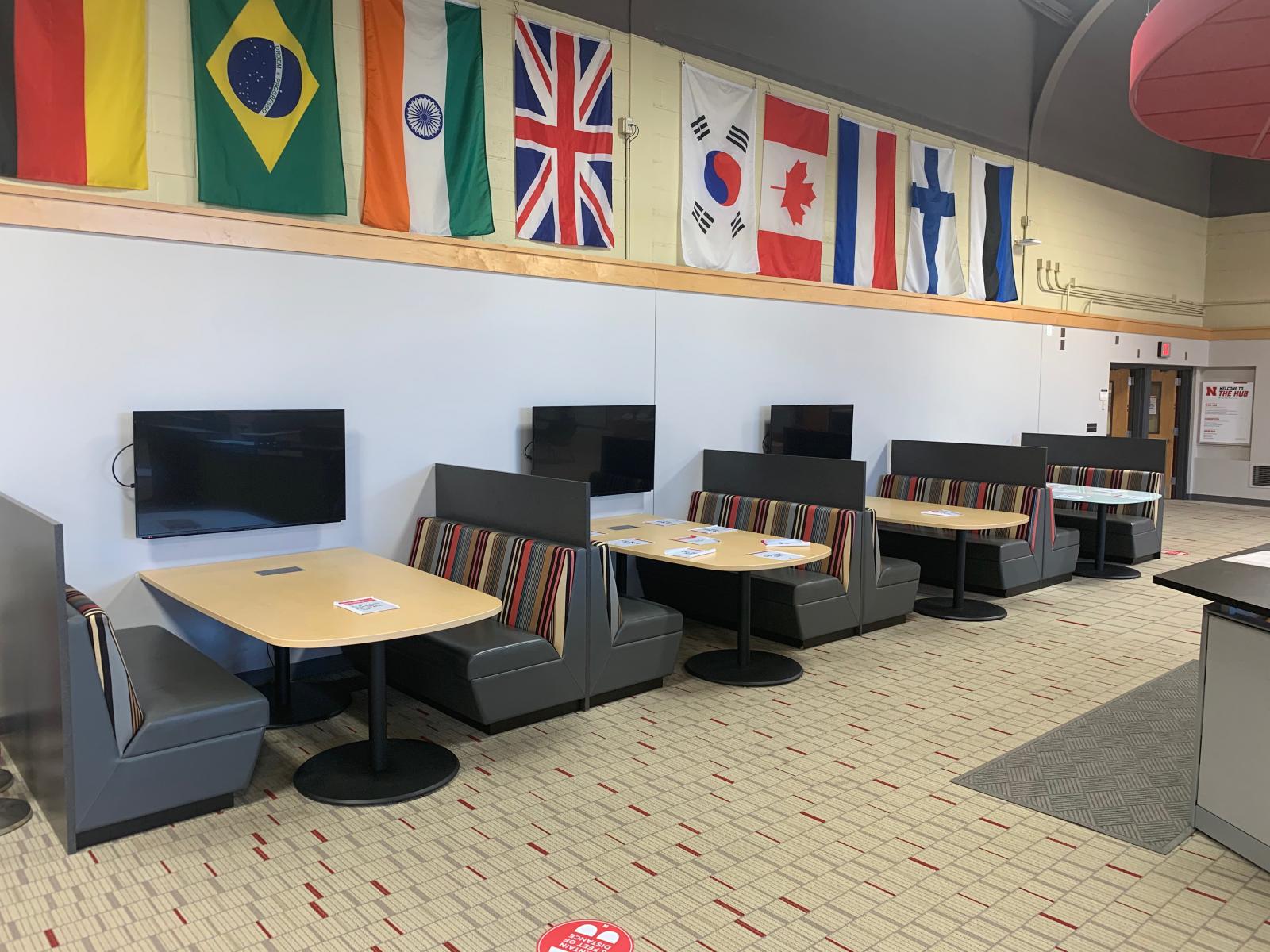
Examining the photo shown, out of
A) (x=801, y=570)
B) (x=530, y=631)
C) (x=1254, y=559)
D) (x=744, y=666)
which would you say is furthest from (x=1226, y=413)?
(x=530, y=631)

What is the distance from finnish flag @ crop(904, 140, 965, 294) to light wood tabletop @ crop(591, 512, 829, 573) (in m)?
4.47

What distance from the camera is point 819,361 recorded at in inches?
320

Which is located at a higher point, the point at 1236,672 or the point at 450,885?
the point at 1236,672

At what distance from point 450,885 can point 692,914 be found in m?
0.82

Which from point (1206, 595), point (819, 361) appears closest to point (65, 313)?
point (1206, 595)

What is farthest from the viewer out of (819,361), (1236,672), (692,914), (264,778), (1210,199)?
(1210,199)

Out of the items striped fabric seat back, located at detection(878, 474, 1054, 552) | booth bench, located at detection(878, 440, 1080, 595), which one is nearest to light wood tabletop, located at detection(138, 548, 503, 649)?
booth bench, located at detection(878, 440, 1080, 595)

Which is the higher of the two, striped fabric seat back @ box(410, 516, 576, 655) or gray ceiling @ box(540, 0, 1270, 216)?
gray ceiling @ box(540, 0, 1270, 216)

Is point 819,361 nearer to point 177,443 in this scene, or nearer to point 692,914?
point 177,443

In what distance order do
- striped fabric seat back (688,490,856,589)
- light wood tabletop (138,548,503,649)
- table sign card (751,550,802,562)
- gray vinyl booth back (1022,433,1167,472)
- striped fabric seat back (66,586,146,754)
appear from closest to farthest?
striped fabric seat back (66,586,146,754) → light wood tabletop (138,548,503,649) → table sign card (751,550,802,562) → striped fabric seat back (688,490,856,589) → gray vinyl booth back (1022,433,1167,472)

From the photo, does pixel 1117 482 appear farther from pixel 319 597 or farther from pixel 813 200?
pixel 319 597

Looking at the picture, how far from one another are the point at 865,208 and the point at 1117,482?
3.64 meters

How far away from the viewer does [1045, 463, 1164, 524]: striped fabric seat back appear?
882 centimetres

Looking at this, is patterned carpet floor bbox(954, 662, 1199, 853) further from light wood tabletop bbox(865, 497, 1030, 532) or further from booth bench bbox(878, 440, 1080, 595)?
booth bench bbox(878, 440, 1080, 595)
